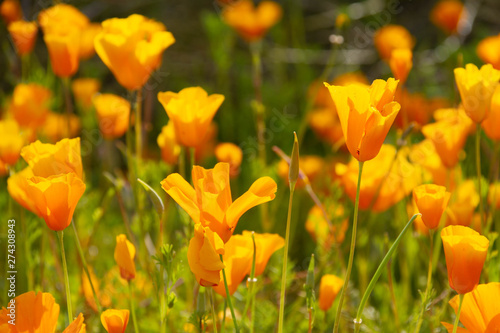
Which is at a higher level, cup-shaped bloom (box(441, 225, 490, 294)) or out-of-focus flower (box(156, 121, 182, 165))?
cup-shaped bloom (box(441, 225, 490, 294))

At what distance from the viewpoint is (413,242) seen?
1.49 meters

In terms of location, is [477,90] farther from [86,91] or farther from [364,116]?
[86,91]

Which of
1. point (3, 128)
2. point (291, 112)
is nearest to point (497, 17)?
point (291, 112)

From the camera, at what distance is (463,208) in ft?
3.56

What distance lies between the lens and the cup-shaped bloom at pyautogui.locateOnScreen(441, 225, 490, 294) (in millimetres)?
731

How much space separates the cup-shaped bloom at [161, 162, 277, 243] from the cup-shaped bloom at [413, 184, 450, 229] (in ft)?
0.63

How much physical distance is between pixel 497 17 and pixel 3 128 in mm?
2336

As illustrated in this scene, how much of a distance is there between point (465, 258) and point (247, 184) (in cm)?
132

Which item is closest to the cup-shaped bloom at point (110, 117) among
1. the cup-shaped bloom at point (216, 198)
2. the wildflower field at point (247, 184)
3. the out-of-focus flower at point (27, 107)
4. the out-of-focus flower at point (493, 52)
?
the wildflower field at point (247, 184)

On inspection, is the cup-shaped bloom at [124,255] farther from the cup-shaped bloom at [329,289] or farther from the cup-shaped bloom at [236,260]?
the cup-shaped bloom at [329,289]

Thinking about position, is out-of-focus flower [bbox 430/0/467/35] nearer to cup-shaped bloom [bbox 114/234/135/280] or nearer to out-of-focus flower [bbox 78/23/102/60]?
out-of-focus flower [bbox 78/23/102/60]

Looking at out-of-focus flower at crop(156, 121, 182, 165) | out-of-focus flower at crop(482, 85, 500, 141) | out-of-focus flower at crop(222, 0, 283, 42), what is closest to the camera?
out-of-focus flower at crop(482, 85, 500, 141)

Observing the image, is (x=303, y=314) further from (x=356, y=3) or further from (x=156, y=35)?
(x=356, y=3)

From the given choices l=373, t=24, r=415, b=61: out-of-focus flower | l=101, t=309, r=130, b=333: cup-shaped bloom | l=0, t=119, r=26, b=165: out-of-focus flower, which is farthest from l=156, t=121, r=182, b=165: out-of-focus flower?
l=373, t=24, r=415, b=61: out-of-focus flower
